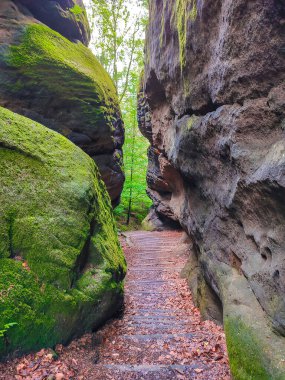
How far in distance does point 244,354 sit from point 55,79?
9.66 m

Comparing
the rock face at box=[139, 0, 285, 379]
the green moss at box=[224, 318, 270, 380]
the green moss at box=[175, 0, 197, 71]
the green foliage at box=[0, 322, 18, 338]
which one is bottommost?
the green moss at box=[224, 318, 270, 380]

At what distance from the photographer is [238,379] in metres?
3.51

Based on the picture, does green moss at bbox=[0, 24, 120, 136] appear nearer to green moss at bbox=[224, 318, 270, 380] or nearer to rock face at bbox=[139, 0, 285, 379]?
rock face at bbox=[139, 0, 285, 379]

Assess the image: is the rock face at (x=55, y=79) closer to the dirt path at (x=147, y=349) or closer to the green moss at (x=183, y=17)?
the green moss at (x=183, y=17)

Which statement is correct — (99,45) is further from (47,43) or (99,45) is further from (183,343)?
(183,343)

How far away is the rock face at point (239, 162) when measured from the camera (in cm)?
345

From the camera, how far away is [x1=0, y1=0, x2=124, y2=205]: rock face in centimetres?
913

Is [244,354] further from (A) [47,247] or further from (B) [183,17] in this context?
(B) [183,17]

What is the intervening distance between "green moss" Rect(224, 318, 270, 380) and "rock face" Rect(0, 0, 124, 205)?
833cm

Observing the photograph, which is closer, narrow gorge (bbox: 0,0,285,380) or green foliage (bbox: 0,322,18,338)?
green foliage (bbox: 0,322,18,338)

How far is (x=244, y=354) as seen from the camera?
3525 millimetres

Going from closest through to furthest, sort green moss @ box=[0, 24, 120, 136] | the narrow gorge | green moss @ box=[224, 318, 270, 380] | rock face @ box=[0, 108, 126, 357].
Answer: green moss @ box=[224, 318, 270, 380] < the narrow gorge < rock face @ box=[0, 108, 126, 357] < green moss @ box=[0, 24, 120, 136]

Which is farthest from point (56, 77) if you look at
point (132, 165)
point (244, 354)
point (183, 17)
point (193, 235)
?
point (132, 165)

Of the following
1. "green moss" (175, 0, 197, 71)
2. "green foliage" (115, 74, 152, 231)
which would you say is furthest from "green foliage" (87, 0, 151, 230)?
"green moss" (175, 0, 197, 71)
